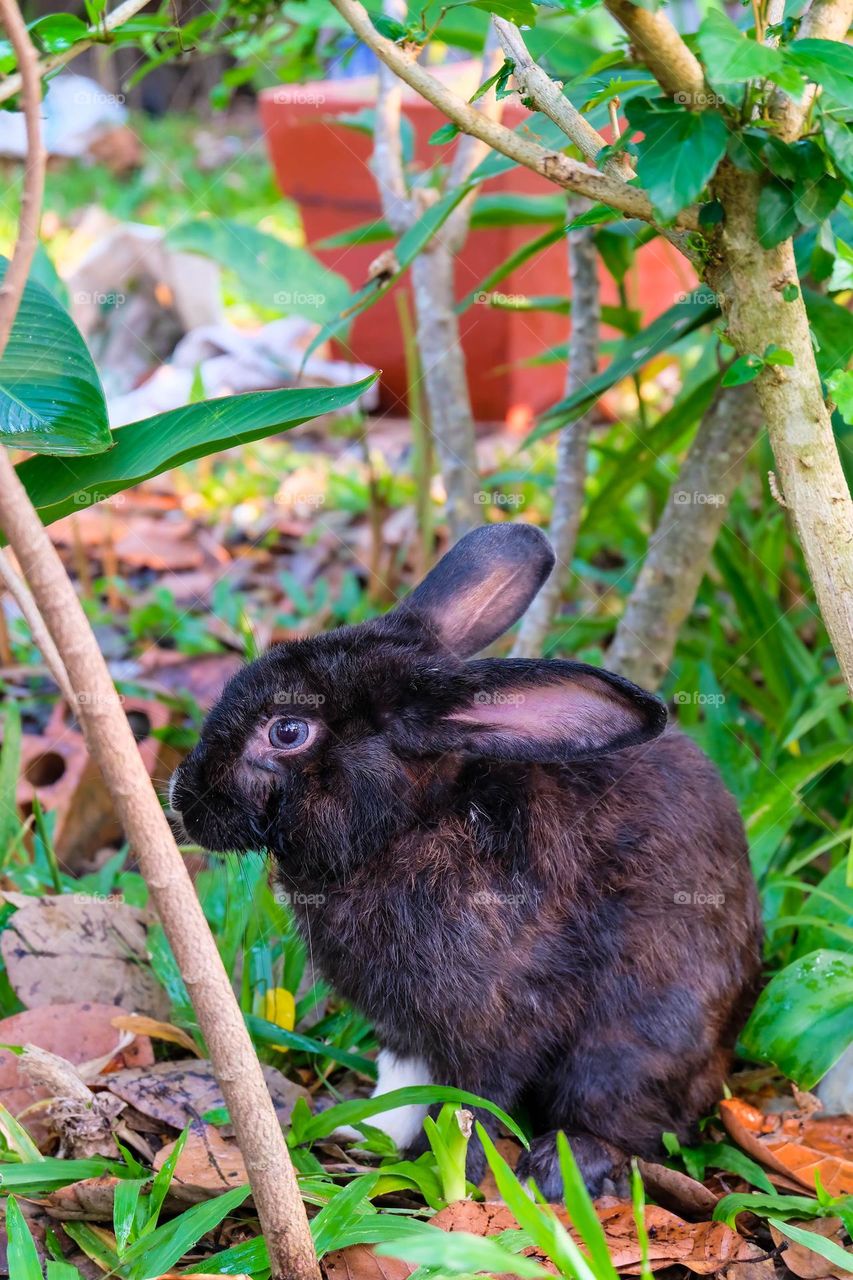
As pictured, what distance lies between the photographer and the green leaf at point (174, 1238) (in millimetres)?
2041

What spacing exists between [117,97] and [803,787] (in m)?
2.77

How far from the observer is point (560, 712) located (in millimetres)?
2369

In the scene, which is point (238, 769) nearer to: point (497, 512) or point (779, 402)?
point (779, 402)

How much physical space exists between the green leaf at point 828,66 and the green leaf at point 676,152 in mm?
144

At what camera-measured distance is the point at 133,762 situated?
5.27ft

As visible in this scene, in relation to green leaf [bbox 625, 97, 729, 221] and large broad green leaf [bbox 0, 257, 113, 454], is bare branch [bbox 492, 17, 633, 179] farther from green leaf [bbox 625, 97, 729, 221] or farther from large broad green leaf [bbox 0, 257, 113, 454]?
large broad green leaf [bbox 0, 257, 113, 454]

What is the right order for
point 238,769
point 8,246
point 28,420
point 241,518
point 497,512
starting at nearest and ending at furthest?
point 28,420 → point 238,769 → point 497,512 → point 241,518 → point 8,246

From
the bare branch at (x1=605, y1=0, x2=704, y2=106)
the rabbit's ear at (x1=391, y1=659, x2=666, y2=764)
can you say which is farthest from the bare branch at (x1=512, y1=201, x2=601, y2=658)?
the bare branch at (x1=605, y1=0, x2=704, y2=106)

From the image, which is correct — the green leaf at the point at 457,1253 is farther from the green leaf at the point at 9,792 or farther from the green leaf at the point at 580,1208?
the green leaf at the point at 9,792

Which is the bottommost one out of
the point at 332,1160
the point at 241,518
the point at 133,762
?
the point at 332,1160

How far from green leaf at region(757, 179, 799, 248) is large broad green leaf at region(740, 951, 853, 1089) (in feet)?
4.85

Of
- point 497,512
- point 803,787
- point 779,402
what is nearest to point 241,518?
point 497,512

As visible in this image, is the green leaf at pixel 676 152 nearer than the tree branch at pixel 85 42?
Yes

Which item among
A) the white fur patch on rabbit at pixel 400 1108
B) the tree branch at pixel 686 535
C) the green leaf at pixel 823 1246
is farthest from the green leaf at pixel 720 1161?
the tree branch at pixel 686 535
